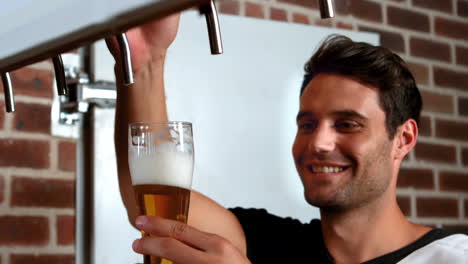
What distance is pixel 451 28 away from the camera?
220 cm

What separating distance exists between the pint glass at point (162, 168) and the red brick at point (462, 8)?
1.72 metres

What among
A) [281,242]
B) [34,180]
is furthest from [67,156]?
[281,242]

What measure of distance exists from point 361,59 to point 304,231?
1.67ft

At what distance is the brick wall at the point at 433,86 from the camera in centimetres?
202

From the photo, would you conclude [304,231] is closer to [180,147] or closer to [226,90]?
[226,90]

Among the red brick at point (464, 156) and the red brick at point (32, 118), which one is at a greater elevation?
the red brick at point (32, 118)

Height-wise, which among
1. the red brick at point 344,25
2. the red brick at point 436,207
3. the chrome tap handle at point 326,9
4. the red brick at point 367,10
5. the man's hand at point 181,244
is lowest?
the red brick at point 436,207

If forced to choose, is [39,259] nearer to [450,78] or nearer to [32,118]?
[32,118]

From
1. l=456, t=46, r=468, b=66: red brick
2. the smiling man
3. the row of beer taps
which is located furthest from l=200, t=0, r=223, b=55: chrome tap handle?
l=456, t=46, r=468, b=66: red brick

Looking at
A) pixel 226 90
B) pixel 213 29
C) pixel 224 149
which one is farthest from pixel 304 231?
pixel 213 29

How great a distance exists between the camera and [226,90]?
167 cm

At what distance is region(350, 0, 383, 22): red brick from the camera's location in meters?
1.99

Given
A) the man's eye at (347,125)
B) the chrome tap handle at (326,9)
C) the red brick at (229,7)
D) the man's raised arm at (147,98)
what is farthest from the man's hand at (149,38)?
the man's eye at (347,125)

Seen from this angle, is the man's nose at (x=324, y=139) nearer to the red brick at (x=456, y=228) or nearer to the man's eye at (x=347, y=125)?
the man's eye at (x=347, y=125)
